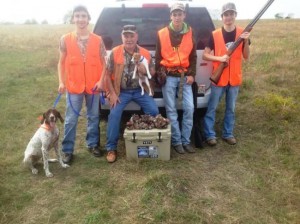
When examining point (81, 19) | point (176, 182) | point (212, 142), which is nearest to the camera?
point (176, 182)

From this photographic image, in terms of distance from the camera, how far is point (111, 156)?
5594mm

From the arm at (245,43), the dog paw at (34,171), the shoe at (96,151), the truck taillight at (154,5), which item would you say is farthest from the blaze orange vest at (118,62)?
the dog paw at (34,171)

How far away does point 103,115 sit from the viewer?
6012mm

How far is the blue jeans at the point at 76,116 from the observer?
5.34 meters

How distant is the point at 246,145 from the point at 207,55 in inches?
67.4

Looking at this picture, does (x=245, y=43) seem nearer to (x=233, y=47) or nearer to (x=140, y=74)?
(x=233, y=47)

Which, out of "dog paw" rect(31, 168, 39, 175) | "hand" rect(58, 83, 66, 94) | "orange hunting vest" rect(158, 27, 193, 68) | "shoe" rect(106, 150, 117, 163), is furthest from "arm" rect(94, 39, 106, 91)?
"dog paw" rect(31, 168, 39, 175)

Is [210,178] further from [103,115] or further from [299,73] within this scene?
[299,73]

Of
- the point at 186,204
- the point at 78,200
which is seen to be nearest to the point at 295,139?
the point at 186,204

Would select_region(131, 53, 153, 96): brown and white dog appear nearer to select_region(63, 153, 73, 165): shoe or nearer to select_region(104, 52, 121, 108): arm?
select_region(104, 52, 121, 108): arm

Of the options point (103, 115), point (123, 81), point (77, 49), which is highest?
point (77, 49)

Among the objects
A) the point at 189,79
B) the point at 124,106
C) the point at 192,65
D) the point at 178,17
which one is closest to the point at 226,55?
the point at 192,65

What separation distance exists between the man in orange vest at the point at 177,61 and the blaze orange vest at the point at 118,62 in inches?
8.3

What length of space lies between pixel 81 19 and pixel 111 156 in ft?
6.74
